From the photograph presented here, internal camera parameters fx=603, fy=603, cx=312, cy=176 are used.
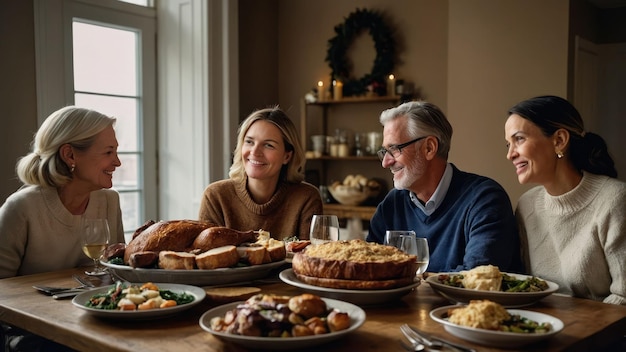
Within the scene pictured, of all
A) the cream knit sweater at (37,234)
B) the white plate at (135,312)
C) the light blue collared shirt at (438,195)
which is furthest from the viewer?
the light blue collared shirt at (438,195)

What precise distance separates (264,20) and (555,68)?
2572mm

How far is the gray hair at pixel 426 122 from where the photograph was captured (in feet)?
7.63

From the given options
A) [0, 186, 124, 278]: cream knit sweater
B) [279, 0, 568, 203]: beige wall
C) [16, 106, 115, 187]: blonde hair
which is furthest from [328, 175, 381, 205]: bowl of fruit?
[0, 186, 124, 278]: cream knit sweater

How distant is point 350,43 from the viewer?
5109 millimetres

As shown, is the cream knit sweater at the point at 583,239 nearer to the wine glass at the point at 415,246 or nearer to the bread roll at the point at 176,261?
the wine glass at the point at 415,246

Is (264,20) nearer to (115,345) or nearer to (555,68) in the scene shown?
(555,68)

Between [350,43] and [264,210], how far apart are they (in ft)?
9.36

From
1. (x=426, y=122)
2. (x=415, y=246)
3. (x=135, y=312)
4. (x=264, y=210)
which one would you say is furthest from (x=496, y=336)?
(x=264, y=210)

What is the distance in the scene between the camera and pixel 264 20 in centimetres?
538

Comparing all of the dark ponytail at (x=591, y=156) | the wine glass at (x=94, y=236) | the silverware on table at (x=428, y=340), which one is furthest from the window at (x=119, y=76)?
the silverware on table at (x=428, y=340)

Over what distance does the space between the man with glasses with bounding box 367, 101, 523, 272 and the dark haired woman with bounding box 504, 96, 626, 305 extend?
0.10 meters

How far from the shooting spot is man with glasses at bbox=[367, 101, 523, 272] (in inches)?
77.5

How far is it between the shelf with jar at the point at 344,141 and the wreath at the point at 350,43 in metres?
0.12

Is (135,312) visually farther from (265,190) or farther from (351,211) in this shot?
(351,211)
